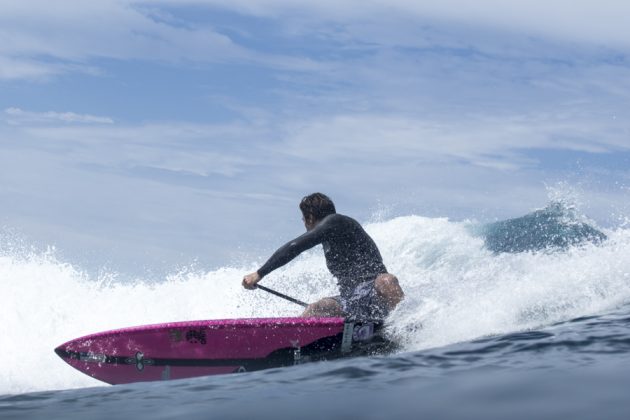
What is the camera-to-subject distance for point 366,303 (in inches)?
271

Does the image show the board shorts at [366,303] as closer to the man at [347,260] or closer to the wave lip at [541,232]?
the man at [347,260]

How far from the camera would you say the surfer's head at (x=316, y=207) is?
23.0 ft

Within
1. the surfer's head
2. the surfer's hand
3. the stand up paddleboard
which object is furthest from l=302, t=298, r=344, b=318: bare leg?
the surfer's head

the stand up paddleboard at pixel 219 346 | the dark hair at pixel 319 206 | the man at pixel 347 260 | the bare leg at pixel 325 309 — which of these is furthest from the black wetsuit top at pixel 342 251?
the stand up paddleboard at pixel 219 346

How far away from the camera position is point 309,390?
416cm

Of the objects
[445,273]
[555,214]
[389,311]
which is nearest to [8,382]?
[389,311]

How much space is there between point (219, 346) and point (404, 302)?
5.80 feet

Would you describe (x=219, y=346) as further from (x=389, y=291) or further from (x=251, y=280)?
(x=389, y=291)

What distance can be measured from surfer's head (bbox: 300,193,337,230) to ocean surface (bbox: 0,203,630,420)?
1119 millimetres

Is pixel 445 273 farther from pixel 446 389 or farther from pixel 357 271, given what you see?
pixel 446 389

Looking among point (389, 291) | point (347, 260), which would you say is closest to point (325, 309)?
point (347, 260)

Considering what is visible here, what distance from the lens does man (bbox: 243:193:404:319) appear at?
22.3 ft

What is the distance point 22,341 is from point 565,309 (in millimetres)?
8083

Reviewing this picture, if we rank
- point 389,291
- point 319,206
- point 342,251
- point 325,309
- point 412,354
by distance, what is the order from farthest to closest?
1. point 325,309
2. point 319,206
3. point 342,251
4. point 389,291
5. point 412,354
